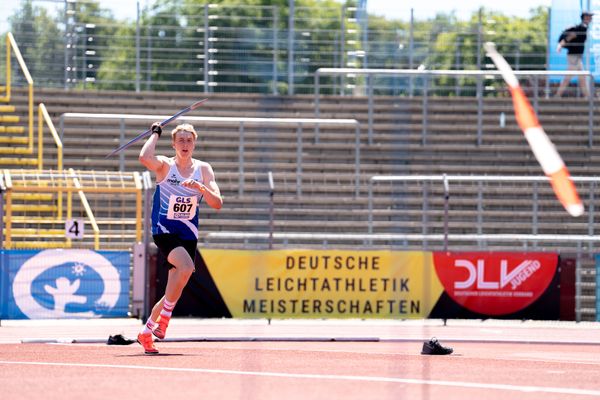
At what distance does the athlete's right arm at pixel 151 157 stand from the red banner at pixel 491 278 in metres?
7.66

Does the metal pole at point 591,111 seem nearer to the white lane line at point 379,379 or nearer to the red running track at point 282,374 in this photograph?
the red running track at point 282,374

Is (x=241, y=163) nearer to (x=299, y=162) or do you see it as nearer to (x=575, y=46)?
(x=299, y=162)

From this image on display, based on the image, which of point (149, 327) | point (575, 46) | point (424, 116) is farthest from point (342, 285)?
point (575, 46)

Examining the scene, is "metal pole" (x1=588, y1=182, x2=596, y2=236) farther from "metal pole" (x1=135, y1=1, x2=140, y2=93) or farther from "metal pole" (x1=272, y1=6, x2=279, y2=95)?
"metal pole" (x1=135, y1=1, x2=140, y2=93)

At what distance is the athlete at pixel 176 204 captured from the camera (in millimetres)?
12367

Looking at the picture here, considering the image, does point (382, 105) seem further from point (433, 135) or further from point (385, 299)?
point (385, 299)

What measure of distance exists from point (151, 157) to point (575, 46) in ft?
56.6

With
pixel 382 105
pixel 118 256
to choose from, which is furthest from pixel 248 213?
pixel 118 256

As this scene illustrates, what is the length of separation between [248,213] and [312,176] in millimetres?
1328

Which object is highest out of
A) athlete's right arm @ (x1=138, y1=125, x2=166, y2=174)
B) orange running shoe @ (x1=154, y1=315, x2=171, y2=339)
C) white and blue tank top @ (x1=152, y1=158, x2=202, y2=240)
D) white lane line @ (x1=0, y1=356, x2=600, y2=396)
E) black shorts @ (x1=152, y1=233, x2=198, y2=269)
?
athlete's right arm @ (x1=138, y1=125, x2=166, y2=174)

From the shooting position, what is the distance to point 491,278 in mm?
19531

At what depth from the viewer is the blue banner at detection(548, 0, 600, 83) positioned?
2816cm

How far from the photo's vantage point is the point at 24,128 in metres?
27.1

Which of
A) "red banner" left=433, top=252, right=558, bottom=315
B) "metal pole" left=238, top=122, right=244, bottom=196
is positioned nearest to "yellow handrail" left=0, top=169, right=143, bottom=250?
A: "metal pole" left=238, top=122, right=244, bottom=196
